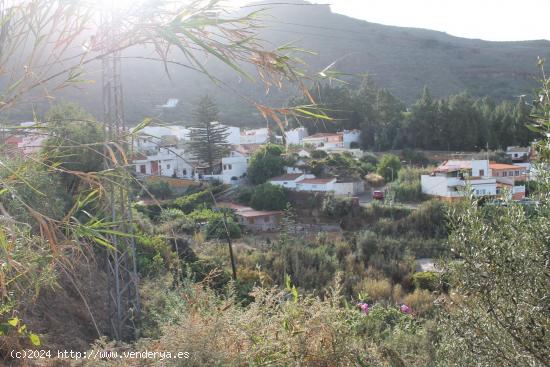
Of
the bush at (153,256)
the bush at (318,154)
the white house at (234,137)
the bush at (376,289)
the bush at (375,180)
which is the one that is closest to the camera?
the bush at (153,256)

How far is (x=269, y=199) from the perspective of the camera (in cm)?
2100

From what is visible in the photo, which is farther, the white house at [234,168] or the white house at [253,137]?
the white house at [253,137]

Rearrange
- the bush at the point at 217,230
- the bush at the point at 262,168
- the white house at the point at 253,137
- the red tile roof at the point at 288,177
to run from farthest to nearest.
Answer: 1. the white house at the point at 253,137
2. the bush at the point at 262,168
3. the red tile roof at the point at 288,177
4. the bush at the point at 217,230

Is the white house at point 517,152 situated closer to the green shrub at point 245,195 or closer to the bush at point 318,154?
the bush at point 318,154

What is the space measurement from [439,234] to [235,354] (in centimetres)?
1579

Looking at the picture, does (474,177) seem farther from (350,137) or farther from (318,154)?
(350,137)

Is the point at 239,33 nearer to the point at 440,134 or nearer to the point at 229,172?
the point at 229,172

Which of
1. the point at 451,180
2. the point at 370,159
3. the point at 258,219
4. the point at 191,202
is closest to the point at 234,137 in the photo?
the point at 370,159

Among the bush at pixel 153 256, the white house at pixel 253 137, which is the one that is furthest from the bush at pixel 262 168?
the bush at pixel 153 256

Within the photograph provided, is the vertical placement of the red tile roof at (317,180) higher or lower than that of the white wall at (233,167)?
lower

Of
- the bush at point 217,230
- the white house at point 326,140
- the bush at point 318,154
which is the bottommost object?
the bush at point 217,230

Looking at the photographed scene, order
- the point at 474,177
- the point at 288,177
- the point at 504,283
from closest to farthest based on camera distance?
the point at 504,283, the point at 474,177, the point at 288,177

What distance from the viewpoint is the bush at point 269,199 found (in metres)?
20.9

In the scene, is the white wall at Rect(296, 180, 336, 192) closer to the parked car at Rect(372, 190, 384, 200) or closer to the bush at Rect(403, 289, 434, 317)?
the parked car at Rect(372, 190, 384, 200)
